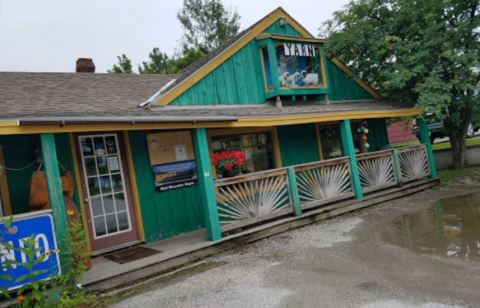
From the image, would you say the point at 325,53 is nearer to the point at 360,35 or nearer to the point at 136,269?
the point at 360,35

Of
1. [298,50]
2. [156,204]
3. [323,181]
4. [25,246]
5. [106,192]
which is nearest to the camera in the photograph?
[25,246]

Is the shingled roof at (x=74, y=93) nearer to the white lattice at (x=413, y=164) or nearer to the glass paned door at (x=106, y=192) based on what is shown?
the glass paned door at (x=106, y=192)

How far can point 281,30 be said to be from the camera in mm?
10453

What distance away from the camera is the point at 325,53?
10977 millimetres

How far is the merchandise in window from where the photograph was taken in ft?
28.8

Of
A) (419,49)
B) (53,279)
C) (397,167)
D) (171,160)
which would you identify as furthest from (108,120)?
(419,49)

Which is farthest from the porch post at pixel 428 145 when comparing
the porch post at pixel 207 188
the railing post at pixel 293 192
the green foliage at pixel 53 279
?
the green foliage at pixel 53 279

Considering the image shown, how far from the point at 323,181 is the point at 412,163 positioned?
337cm

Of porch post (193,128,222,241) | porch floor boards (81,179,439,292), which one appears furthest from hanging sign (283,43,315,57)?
porch post (193,128,222,241)

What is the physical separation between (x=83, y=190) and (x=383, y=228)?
5343mm

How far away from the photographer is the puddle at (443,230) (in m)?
5.32

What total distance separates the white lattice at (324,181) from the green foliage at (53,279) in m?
4.84

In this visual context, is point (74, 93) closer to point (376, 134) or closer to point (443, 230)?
point (443, 230)

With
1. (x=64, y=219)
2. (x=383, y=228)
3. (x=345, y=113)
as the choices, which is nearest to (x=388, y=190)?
(x=345, y=113)
